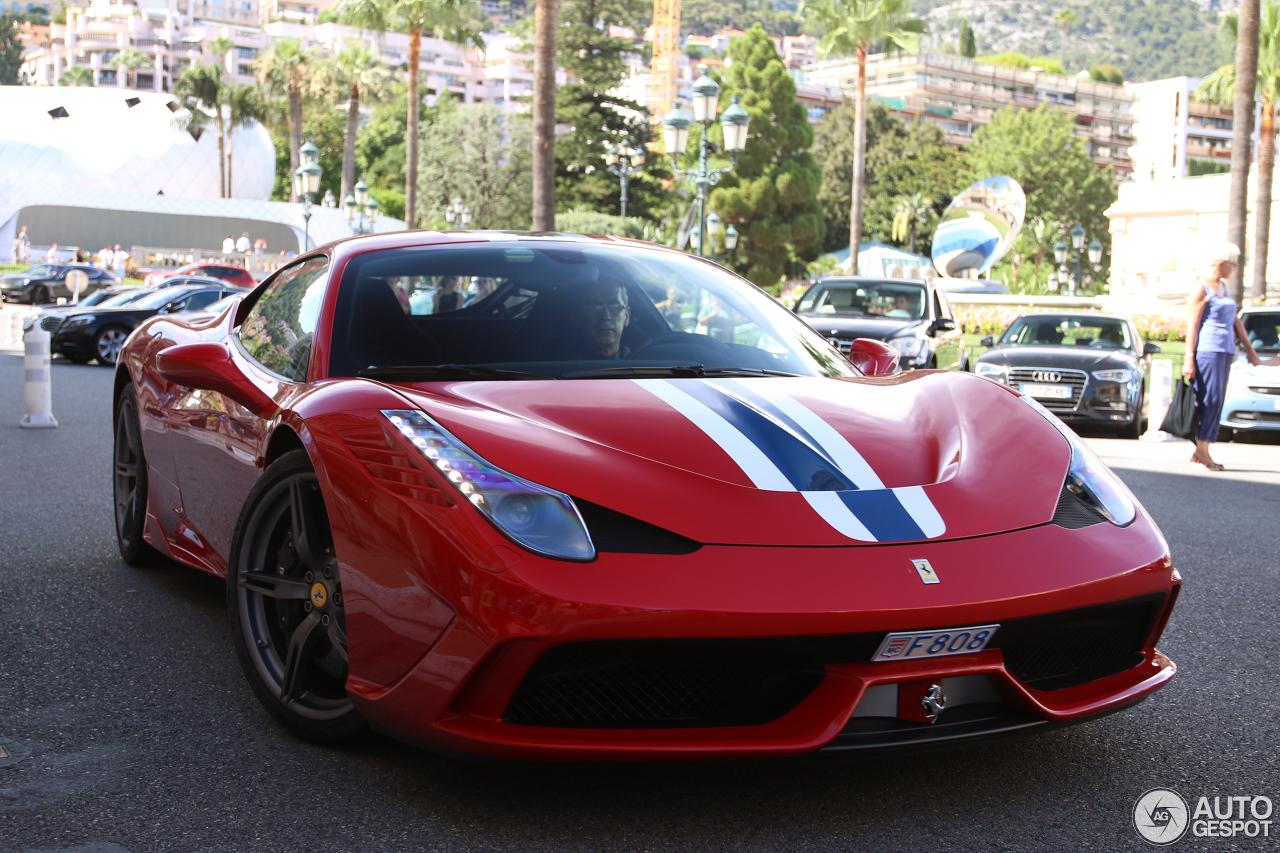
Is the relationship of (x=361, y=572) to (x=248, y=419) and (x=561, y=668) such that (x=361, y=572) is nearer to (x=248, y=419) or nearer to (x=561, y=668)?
(x=561, y=668)

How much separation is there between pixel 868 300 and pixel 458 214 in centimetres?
4676

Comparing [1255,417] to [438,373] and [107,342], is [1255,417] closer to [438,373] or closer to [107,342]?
[438,373]

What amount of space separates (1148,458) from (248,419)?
8.65 m

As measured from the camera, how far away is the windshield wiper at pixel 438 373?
3.17m

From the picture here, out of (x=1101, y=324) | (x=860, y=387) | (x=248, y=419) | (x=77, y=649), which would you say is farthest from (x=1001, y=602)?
(x=1101, y=324)

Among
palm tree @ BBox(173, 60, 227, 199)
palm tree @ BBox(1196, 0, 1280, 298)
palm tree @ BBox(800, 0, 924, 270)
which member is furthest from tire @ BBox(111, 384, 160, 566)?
palm tree @ BBox(173, 60, 227, 199)

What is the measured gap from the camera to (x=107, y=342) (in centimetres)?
1973

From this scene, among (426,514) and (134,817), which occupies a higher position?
(426,514)

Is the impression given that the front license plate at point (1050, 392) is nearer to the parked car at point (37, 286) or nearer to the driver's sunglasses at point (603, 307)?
the driver's sunglasses at point (603, 307)

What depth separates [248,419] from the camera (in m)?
3.53

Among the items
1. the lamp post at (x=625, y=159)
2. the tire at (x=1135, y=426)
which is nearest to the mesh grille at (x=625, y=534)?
the tire at (x=1135, y=426)

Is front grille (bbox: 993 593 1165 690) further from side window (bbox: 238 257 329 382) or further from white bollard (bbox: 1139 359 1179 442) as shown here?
white bollard (bbox: 1139 359 1179 442)

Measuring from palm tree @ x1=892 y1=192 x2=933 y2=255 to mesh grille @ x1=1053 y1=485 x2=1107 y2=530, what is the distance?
263 feet

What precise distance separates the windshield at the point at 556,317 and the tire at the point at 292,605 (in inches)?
16.1
